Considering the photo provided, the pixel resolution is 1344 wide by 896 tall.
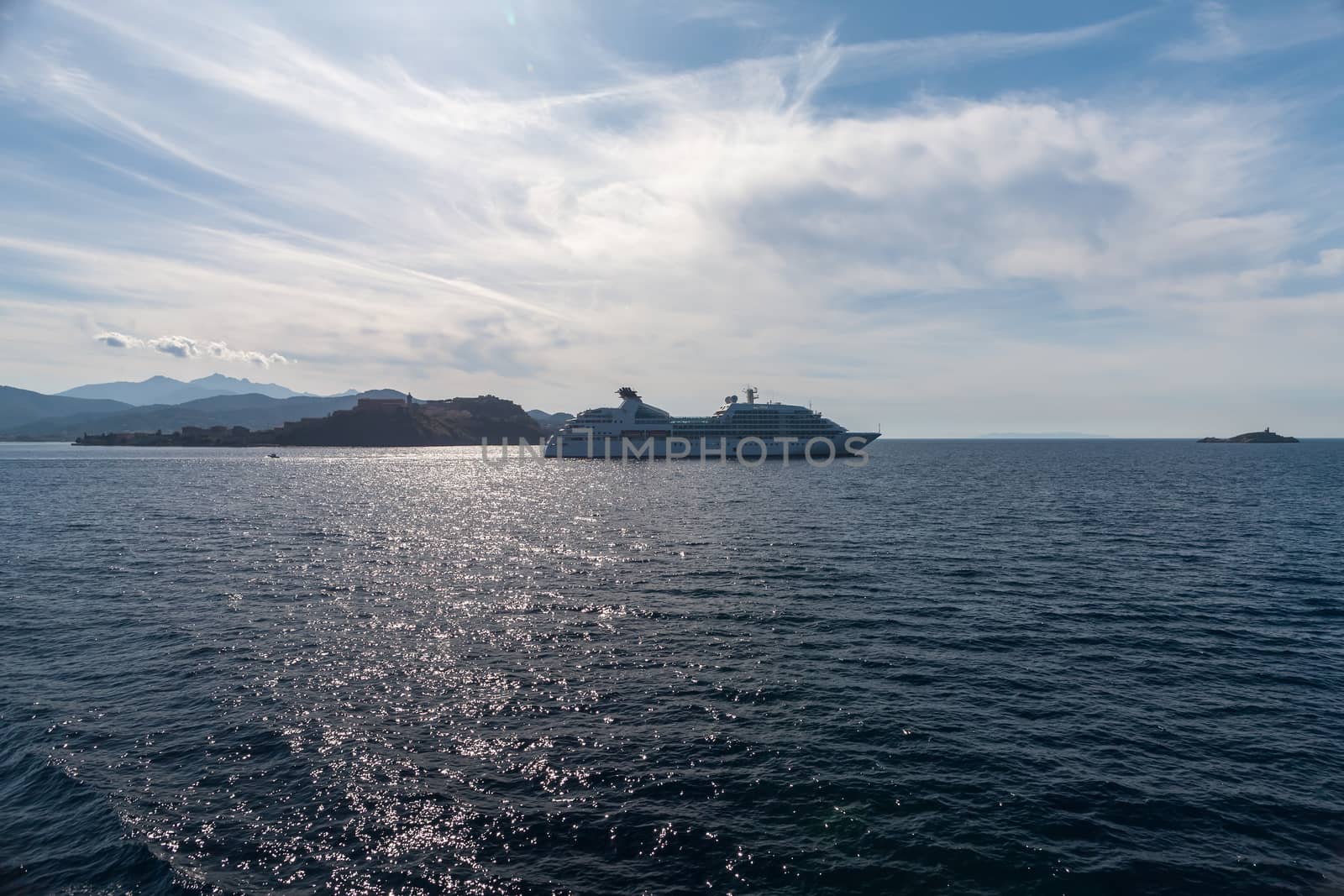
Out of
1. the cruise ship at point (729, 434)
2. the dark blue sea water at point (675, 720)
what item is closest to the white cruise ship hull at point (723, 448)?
the cruise ship at point (729, 434)

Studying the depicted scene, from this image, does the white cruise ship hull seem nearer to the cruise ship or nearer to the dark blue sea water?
the cruise ship

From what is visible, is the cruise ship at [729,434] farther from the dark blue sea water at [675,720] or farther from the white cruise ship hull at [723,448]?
the dark blue sea water at [675,720]

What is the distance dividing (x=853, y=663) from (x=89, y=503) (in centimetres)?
8917

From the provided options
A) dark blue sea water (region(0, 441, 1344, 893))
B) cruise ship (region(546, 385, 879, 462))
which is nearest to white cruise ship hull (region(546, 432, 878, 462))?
cruise ship (region(546, 385, 879, 462))

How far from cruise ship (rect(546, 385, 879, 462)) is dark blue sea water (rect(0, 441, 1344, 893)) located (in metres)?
131

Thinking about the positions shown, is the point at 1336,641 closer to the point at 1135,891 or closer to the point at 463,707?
the point at 1135,891

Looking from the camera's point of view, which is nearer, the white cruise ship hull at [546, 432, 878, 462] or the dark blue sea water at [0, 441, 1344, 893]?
the dark blue sea water at [0, 441, 1344, 893]

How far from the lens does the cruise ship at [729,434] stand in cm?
17888

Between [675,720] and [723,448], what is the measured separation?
158031mm

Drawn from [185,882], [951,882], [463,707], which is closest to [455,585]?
[463,707]

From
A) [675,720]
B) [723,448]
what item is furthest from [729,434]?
[675,720]

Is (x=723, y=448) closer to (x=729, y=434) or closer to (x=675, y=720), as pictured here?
(x=729, y=434)

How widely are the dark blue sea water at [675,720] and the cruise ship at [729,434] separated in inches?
5151

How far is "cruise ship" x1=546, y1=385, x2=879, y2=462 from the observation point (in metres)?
179
